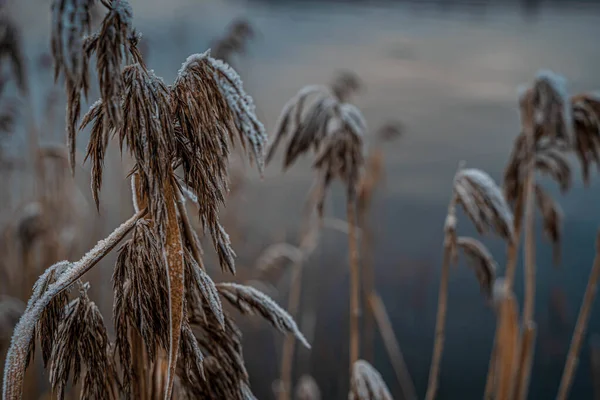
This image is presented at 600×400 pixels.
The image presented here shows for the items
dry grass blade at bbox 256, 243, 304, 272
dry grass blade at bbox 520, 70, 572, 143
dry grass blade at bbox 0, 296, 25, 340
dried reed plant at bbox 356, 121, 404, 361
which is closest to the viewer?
dry grass blade at bbox 520, 70, 572, 143

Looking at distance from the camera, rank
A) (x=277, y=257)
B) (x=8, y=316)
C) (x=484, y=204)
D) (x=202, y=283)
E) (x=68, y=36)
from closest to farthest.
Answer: (x=68, y=36)
(x=202, y=283)
(x=484, y=204)
(x=8, y=316)
(x=277, y=257)

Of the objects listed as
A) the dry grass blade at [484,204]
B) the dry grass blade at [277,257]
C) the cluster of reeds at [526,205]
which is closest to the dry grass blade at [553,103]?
the cluster of reeds at [526,205]

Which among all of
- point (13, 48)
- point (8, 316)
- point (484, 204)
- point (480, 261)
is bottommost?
point (8, 316)

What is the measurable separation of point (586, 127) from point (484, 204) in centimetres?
35

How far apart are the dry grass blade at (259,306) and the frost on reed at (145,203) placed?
5cm

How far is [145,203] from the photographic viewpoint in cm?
46

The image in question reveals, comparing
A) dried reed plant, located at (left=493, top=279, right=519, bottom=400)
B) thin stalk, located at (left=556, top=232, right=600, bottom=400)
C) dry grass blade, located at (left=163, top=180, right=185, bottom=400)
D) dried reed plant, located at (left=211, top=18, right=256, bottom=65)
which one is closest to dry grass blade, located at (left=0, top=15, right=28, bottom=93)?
dried reed plant, located at (left=211, top=18, right=256, bottom=65)

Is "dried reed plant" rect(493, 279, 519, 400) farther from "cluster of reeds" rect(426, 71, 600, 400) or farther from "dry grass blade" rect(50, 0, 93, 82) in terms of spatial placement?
"dry grass blade" rect(50, 0, 93, 82)

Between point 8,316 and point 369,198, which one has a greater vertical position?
point 369,198

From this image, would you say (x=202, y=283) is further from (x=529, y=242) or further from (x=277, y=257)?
(x=277, y=257)

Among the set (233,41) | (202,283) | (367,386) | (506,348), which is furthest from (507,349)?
(233,41)

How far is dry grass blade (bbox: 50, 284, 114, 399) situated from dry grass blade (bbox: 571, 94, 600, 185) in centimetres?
83

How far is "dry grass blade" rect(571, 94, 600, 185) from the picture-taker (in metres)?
0.94

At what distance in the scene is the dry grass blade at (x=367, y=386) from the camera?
789 millimetres
